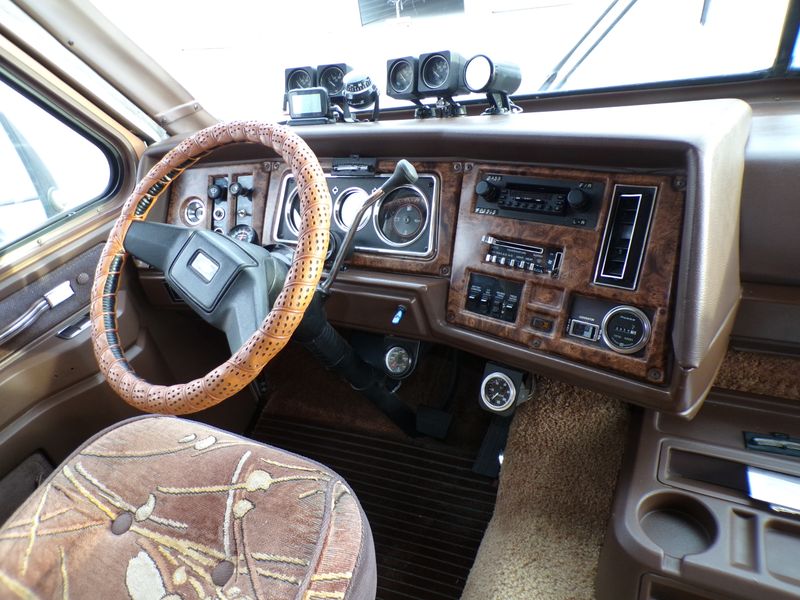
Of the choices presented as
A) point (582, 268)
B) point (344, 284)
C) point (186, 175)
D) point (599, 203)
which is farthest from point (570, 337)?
point (186, 175)

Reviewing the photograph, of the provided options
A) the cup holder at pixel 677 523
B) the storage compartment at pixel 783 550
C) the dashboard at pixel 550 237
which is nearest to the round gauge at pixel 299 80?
the dashboard at pixel 550 237

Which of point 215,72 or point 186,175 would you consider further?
point 215,72

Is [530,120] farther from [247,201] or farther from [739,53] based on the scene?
[247,201]

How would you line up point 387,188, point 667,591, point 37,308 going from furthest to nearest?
1. point 37,308
2. point 387,188
3. point 667,591

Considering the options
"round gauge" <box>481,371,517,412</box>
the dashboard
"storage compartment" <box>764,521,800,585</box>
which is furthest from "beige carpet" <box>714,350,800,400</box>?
"round gauge" <box>481,371,517,412</box>

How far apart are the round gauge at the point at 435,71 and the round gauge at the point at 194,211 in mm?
857

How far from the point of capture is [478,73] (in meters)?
1.50

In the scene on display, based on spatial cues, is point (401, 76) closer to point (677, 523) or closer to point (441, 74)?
point (441, 74)

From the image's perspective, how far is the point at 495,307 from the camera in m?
1.41

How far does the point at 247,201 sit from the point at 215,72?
82 centimetres

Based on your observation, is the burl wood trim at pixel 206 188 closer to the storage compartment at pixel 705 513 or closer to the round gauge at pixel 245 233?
the round gauge at pixel 245 233

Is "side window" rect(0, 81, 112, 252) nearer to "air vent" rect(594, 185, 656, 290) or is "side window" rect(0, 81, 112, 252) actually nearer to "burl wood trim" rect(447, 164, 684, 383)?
"burl wood trim" rect(447, 164, 684, 383)

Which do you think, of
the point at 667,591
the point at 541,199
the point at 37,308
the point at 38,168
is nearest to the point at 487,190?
the point at 541,199

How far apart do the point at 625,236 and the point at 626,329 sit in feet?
0.66
